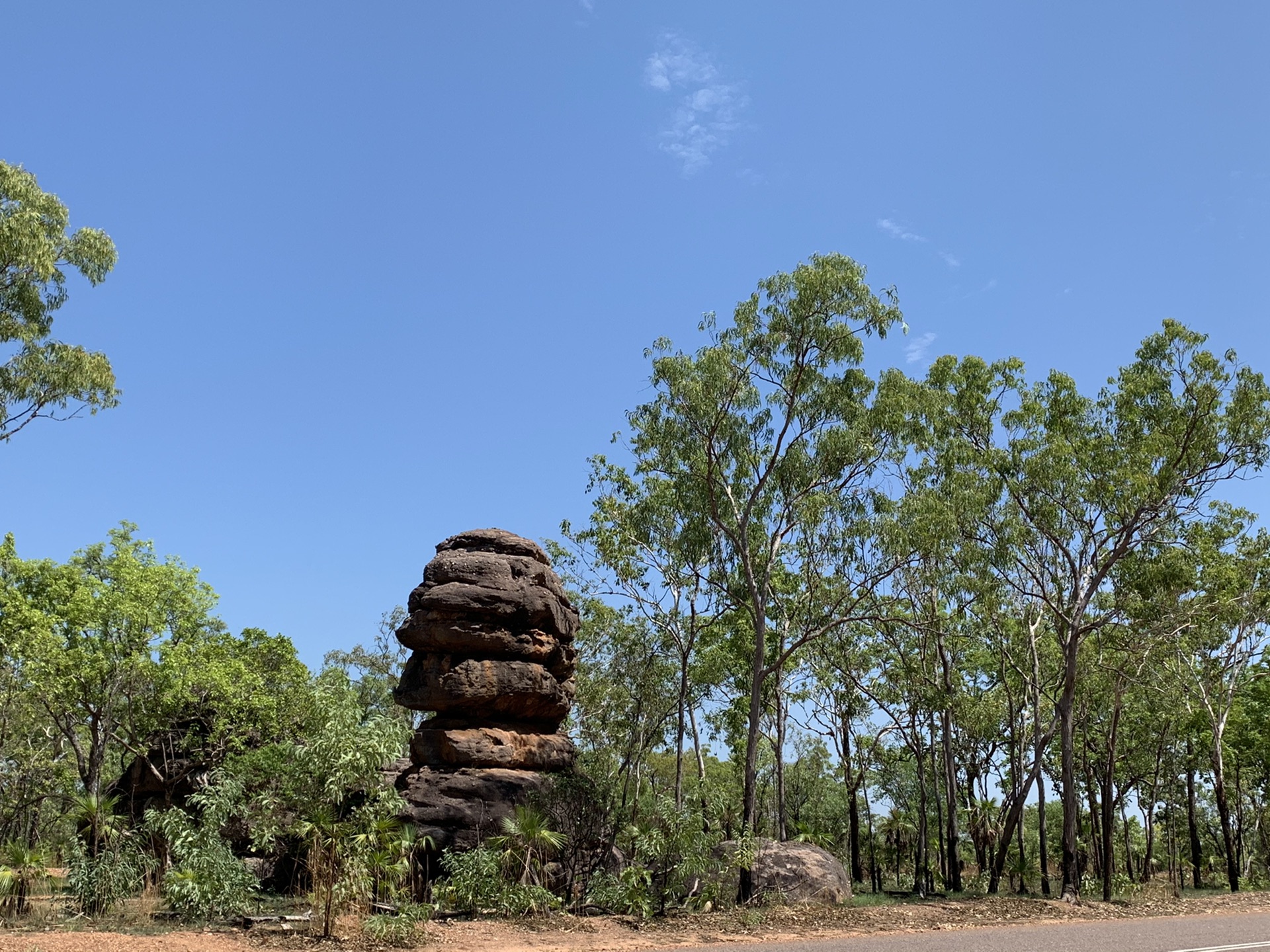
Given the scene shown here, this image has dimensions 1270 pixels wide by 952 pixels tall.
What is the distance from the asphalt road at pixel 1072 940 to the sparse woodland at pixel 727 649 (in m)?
4.55

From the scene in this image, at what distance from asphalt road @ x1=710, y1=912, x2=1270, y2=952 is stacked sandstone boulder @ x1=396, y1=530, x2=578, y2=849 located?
25.4 ft

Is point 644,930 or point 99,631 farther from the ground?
point 99,631

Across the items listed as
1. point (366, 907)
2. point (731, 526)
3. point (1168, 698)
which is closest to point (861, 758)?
point (1168, 698)

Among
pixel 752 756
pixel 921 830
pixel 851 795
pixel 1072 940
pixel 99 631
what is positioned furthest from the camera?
pixel 851 795

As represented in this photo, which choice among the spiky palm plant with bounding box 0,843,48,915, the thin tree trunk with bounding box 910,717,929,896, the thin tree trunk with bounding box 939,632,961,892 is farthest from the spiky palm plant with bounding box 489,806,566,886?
the thin tree trunk with bounding box 939,632,961,892

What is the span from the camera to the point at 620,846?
22062 mm

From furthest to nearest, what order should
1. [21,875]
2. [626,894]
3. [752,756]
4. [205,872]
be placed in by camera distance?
[752,756], [626,894], [21,875], [205,872]

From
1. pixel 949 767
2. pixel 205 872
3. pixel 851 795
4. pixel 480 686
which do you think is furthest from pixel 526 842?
pixel 851 795

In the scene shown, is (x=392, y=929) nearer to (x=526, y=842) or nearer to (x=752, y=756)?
(x=526, y=842)

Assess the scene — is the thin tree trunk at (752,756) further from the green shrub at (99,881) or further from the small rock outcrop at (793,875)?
the green shrub at (99,881)

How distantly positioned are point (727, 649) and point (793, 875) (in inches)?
521

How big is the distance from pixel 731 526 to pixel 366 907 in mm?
12892

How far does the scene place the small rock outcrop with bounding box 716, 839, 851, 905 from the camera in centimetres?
2002

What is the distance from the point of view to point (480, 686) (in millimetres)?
21562
